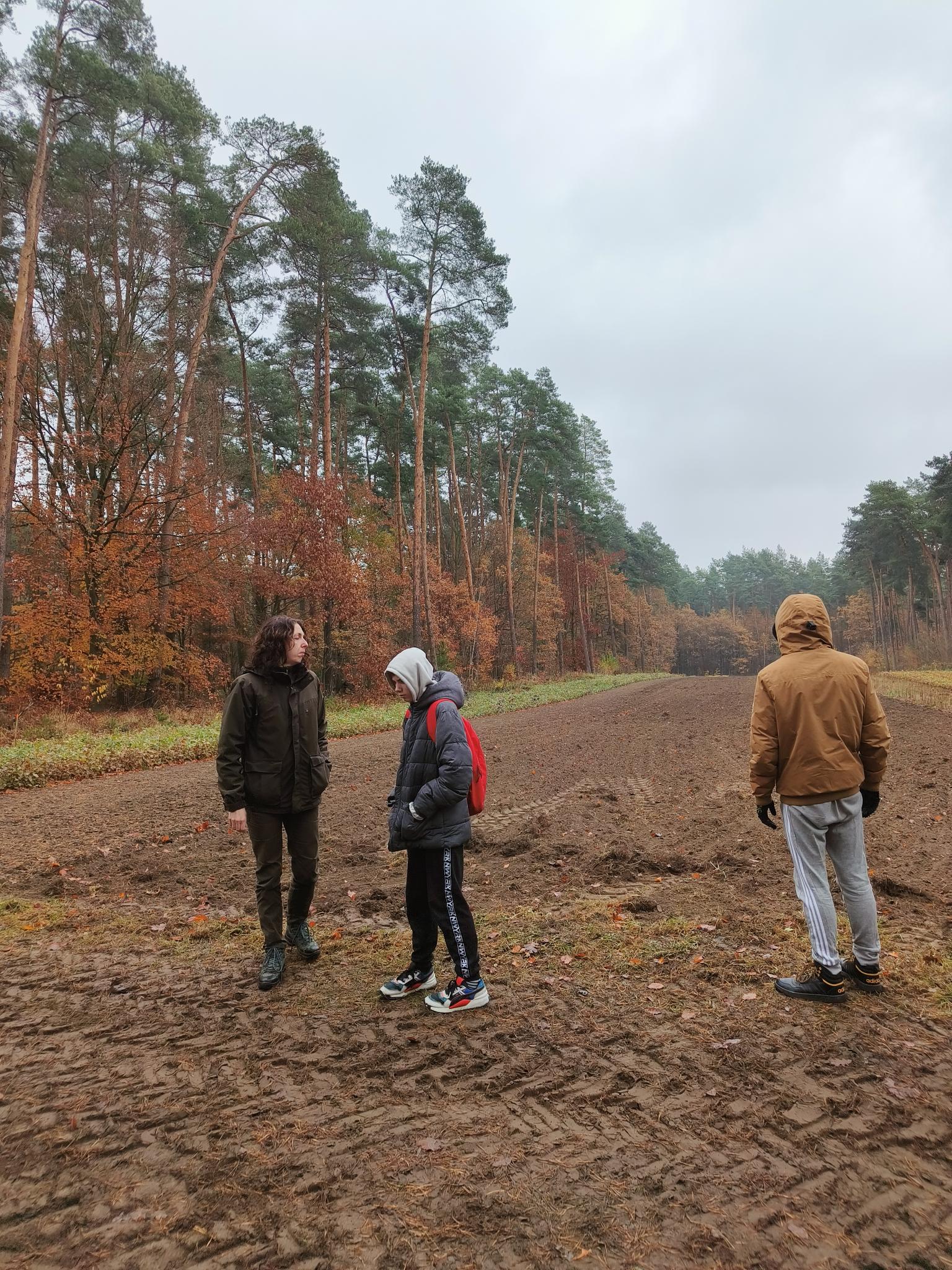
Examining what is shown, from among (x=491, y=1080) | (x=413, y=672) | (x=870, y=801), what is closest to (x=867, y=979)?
(x=870, y=801)

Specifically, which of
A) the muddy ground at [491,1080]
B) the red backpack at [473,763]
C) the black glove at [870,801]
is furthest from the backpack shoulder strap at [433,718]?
the black glove at [870,801]

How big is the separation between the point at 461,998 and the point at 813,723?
91.0 inches

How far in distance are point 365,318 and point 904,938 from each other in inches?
985

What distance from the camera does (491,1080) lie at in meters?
2.90

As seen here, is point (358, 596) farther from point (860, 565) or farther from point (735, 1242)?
point (860, 565)

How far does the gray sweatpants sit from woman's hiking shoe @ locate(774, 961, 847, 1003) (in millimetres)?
37

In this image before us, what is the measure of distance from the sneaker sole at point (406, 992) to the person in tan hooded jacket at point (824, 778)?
1.88 m

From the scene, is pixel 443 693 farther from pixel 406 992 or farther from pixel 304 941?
pixel 304 941

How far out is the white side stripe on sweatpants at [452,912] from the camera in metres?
3.49

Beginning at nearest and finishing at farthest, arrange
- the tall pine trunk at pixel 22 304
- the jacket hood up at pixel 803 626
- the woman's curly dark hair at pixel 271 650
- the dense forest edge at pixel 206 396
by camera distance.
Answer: the jacket hood up at pixel 803 626, the woman's curly dark hair at pixel 271 650, the tall pine trunk at pixel 22 304, the dense forest edge at pixel 206 396

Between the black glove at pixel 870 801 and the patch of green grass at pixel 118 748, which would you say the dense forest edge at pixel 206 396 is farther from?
the black glove at pixel 870 801

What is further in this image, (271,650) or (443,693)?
(271,650)

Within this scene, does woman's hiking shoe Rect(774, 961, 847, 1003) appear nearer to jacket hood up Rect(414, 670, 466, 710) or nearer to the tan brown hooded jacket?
the tan brown hooded jacket

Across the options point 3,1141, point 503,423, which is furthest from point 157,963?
point 503,423
